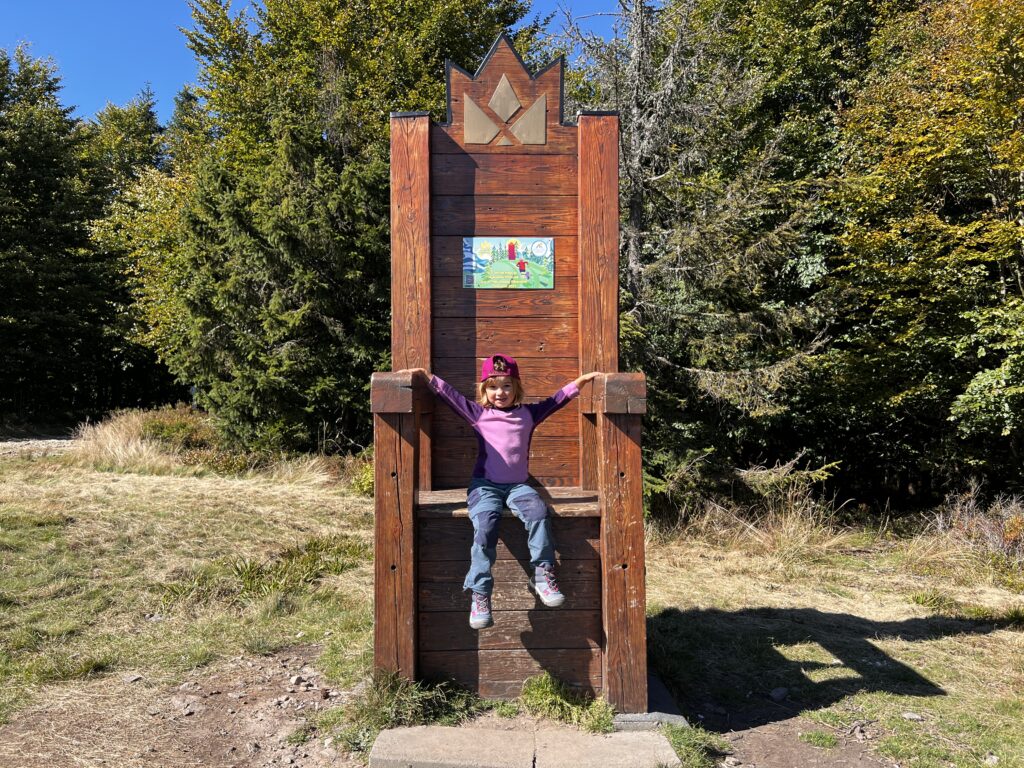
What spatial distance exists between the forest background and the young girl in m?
4.15

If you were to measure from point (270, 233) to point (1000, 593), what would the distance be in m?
10.3

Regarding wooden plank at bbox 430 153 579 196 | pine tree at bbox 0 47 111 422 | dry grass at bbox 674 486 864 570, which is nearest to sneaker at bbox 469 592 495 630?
wooden plank at bbox 430 153 579 196

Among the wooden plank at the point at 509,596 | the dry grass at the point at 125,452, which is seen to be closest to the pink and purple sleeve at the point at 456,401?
the wooden plank at the point at 509,596

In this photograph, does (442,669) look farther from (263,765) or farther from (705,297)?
(705,297)

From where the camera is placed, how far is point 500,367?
366 centimetres

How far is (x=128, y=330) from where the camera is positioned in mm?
17969

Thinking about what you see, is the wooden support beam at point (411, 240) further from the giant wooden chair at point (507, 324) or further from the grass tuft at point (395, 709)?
the grass tuft at point (395, 709)

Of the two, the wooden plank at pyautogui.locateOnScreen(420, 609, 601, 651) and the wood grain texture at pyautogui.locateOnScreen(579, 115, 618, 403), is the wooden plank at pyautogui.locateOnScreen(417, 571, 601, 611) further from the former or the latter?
the wood grain texture at pyautogui.locateOnScreen(579, 115, 618, 403)

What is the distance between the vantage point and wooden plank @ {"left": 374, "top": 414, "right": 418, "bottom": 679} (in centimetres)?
333

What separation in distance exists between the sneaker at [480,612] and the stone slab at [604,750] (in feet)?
1.77

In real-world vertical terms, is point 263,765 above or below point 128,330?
below

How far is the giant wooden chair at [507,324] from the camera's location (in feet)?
11.5

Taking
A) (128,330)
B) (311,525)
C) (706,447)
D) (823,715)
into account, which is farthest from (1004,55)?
(128,330)

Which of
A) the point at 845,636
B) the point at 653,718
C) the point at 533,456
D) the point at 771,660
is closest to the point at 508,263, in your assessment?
the point at 533,456
